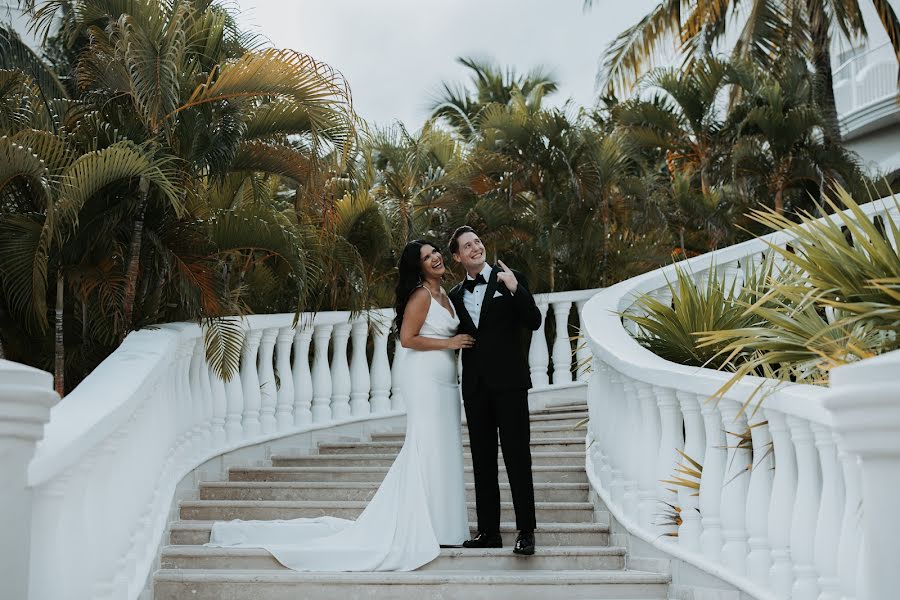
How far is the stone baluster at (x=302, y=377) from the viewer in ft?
25.2

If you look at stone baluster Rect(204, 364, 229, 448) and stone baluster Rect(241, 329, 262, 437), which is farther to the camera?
stone baluster Rect(241, 329, 262, 437)

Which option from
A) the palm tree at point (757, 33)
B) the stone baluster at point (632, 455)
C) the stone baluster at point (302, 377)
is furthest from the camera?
the palm tree at point (757, 33)

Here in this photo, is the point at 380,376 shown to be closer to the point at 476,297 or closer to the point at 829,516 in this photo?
the point at 476,297

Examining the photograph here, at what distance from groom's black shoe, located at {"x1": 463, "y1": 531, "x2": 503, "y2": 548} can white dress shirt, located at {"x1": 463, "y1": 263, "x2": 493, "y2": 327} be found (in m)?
1.12

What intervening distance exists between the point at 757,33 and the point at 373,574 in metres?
11.8

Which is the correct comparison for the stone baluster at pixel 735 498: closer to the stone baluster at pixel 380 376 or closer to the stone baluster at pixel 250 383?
the stone baluster at pixel 250 383

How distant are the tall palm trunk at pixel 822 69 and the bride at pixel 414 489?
913 centimetres

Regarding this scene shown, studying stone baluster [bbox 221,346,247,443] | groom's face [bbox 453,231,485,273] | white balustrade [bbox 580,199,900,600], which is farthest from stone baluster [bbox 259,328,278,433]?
white balustrade [bbox 580,199,900,600]

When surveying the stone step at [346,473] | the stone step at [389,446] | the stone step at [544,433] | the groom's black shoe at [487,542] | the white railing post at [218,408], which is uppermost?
the white railing post at [218,408]

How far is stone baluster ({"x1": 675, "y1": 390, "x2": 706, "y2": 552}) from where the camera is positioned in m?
4.43

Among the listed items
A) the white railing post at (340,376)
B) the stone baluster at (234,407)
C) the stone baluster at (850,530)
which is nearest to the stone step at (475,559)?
the stone baluster at (234,407)

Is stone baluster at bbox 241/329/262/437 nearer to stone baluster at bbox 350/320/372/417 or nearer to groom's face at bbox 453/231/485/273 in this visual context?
stone baluster at bbox 350/320/372/417

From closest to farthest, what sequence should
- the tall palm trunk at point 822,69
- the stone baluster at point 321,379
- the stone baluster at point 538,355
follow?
the stone baluster at point 321,379, the stone baluster at point 538,355, the tall palm trunk at point 822,69

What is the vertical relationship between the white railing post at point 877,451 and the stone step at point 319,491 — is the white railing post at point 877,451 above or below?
above
